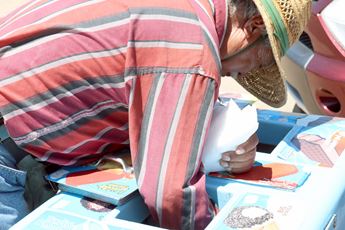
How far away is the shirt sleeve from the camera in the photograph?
1.32 meters

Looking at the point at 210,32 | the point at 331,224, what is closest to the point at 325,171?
the point at 331,224

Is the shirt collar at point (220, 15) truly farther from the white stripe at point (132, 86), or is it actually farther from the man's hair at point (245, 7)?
the white stripe at point (132, 86)

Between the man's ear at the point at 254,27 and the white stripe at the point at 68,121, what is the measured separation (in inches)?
14.4

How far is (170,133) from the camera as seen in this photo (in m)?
1.32

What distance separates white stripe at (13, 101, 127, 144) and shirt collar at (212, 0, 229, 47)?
29 cm

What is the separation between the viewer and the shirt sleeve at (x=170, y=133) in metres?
1.32

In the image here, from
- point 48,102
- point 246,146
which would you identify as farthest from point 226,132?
point 48,102

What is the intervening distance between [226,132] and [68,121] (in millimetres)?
384

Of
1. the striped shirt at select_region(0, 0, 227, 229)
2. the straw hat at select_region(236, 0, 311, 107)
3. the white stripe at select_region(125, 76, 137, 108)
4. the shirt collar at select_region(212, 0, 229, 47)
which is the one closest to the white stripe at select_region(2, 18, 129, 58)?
the striped shirt at select_region(0, 0, 227, 229)

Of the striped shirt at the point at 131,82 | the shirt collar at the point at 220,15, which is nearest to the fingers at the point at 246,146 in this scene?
the striped shirt at the point at 131,82

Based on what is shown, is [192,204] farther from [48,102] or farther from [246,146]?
[48,102]

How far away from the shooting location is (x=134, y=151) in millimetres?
1371

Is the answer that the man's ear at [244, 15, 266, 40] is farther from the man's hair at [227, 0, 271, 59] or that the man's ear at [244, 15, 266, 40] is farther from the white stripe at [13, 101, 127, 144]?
the white stripe at [13, 101, 127, 144]

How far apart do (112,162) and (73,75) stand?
0.28m
